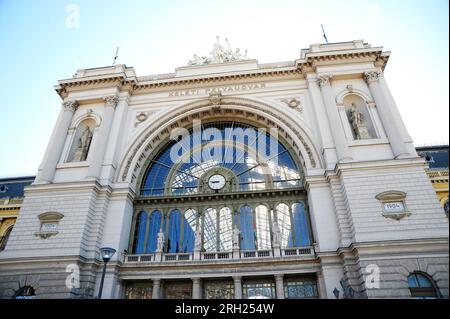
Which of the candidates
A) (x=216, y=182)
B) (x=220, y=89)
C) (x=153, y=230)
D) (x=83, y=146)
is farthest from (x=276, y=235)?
(x=83, y=146)

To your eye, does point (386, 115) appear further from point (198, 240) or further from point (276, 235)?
point (198, 240)

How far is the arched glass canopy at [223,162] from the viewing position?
26.0 m

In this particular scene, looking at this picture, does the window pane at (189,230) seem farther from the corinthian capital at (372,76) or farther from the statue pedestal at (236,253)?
the corinthian capital at (372,76)

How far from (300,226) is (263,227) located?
2892mm

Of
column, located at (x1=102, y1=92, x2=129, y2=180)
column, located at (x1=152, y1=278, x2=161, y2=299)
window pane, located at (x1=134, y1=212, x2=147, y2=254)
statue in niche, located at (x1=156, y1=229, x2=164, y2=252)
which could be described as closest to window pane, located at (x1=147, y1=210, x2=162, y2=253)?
window pane, located at (x1=134, y1=212, x2=147, y2=254)

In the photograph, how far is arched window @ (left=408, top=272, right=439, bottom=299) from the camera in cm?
1628

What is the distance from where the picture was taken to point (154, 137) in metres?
27.8

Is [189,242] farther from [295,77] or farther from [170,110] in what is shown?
[295,77]

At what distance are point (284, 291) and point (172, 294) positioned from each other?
8169 mm

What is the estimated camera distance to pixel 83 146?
1067 inches

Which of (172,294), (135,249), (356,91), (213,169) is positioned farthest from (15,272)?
(356,91)

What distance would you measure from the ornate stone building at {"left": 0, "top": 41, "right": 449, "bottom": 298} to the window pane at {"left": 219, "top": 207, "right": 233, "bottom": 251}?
0.11 m

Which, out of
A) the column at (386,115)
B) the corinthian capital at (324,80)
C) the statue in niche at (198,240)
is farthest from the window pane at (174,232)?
the column at (386,115)

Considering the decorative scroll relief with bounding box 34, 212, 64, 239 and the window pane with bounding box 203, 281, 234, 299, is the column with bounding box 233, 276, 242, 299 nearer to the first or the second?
the window pane with bounding box 203, 281, 234, 299
